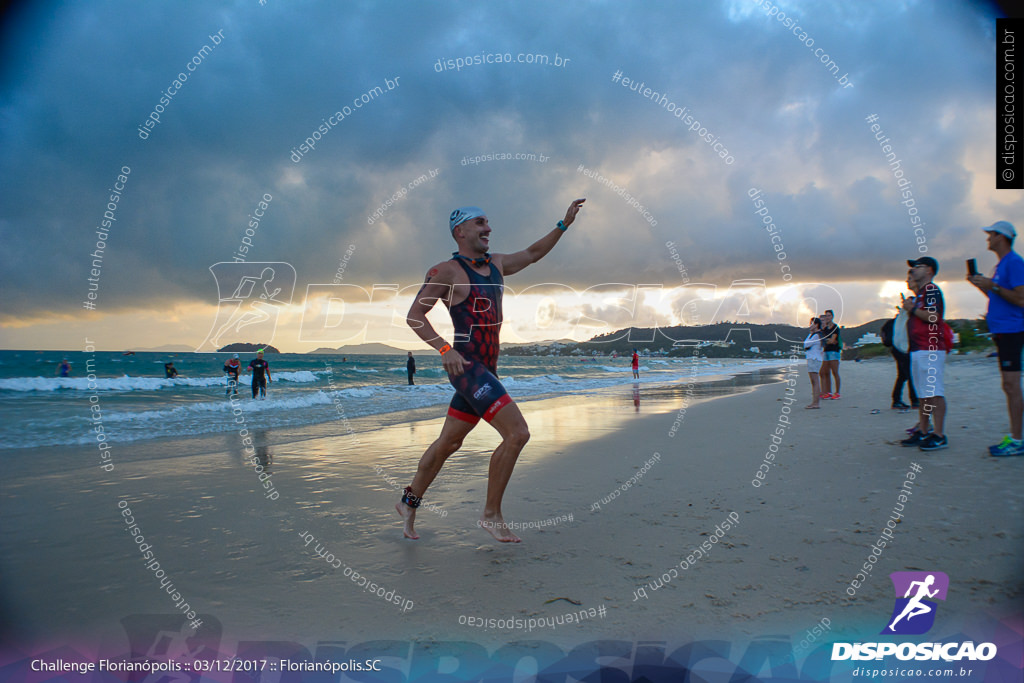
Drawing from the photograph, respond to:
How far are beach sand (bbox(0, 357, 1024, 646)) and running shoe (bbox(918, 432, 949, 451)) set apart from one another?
4.7 inches

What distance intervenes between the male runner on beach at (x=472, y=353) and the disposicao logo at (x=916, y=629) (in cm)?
195

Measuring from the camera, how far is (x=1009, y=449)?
4.66m

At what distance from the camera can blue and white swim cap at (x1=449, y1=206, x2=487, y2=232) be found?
370cm

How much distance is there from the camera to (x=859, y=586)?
2.61m

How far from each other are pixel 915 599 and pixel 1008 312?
374 cm

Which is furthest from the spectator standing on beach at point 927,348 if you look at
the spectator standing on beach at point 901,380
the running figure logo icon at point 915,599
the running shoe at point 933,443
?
the spectator standing on beach at point 901,380

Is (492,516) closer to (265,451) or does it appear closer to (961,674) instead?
(961,674)

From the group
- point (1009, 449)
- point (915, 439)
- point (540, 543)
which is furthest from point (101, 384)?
point (1009, 449)

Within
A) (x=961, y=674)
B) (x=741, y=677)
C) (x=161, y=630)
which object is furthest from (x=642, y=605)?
(x=161, y=630)

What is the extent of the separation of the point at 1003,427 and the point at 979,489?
303cm

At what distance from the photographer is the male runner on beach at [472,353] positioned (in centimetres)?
339

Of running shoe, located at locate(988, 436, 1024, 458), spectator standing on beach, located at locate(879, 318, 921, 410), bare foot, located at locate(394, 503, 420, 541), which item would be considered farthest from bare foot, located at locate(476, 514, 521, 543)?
spectator standing on beach, located at locate(879, 318, 921, 410)

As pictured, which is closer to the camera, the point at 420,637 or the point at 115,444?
the point at 420,637

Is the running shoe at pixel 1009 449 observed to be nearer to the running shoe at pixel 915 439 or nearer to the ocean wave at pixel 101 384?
the running shoe at pixel 915 439
